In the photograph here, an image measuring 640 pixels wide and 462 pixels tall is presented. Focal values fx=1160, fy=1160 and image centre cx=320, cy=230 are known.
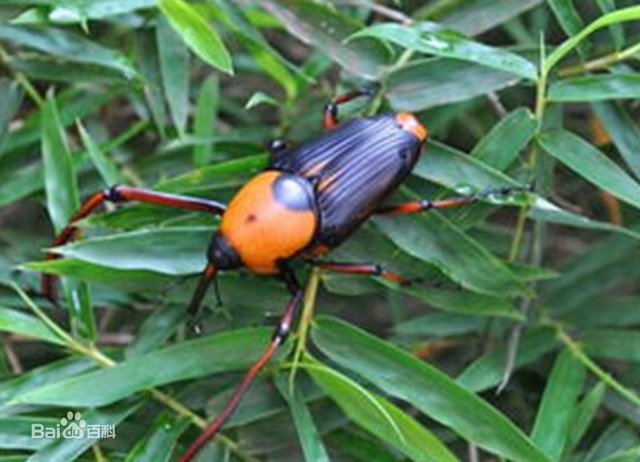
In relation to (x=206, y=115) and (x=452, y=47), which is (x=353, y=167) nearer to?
(x=452, y=47)

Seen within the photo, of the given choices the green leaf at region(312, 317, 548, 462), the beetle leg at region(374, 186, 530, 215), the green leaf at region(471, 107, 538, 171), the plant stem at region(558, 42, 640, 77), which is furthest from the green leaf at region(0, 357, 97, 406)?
the plant stem at region(558, 42, 640, 77)

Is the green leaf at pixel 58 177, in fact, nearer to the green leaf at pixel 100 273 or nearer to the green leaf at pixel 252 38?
the green leaf at pixel 100 273

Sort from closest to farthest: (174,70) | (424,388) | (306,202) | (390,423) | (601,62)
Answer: (390,423)
(424,388)
(306,202)
(601,62)
(174,70)

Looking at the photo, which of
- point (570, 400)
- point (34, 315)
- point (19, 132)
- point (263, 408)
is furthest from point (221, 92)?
point (570, 400)

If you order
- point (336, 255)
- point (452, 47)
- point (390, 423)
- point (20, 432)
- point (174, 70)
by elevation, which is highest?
point (452, 47)

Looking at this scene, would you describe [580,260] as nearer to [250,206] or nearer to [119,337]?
[250,206]

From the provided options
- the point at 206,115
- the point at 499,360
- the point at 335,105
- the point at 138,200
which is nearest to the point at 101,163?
the point at 138,200
